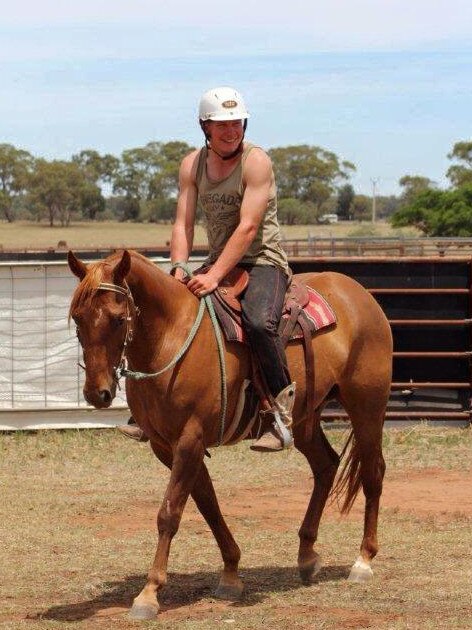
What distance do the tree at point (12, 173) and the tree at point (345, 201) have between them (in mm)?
28211

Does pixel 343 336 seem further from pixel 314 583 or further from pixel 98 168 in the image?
pixel 98 168

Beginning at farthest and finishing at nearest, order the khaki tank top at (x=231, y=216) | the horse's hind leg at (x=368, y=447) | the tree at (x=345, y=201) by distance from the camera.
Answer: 1. the tree at (x=345, y=201)
2. the horse's hind leg at (x=368, y=447)
3. the khaki tank top at (x=231, y=216)

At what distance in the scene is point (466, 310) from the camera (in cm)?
1480

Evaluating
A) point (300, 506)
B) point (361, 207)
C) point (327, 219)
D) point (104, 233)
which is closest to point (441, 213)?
point (104, 233)

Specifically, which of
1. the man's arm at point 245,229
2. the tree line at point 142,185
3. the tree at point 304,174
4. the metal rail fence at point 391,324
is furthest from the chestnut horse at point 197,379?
the tree at point 304,174

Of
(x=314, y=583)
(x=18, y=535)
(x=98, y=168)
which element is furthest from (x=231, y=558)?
(x=98, y=168)

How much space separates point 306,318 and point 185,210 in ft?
3.11

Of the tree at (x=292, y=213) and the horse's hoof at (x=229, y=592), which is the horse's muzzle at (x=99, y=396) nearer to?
the horse's hoof at (x=229, y=592)

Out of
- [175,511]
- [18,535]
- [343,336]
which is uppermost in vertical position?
[343,336]

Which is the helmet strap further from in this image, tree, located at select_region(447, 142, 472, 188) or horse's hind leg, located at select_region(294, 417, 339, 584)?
tree, located at select_region(447, 142, 472, 188)

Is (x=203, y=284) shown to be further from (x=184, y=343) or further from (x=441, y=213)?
(x=441, y=213)

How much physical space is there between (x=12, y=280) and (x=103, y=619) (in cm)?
802

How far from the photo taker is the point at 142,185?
11344 cm

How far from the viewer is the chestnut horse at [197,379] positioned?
21.7 feet
